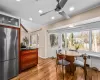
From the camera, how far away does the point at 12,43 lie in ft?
9.82

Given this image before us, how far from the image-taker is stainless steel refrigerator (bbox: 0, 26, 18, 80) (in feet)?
8.80

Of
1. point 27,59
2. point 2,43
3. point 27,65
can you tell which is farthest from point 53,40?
point 2,43

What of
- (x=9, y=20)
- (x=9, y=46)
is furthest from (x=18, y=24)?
(x=9, y=46)

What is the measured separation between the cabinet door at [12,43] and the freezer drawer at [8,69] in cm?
20

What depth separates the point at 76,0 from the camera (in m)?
2.58

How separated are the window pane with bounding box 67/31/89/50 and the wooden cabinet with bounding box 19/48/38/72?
2.31m

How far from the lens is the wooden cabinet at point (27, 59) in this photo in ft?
11.6

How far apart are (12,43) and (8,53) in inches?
15.6

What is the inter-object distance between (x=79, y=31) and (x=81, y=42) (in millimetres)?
691

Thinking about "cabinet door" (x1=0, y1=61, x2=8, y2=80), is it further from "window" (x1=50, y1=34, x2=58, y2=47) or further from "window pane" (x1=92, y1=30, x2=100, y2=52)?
"window pane" (x1=92, y1=30, x2=100, y2=52)

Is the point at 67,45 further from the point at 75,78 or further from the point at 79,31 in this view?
the point at 75,78

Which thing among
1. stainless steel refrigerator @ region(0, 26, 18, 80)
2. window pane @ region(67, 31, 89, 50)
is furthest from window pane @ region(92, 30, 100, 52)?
stainless steel refrigerator @ region(0, 26, 18, 80)

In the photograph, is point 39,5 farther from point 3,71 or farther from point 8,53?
point 3,71

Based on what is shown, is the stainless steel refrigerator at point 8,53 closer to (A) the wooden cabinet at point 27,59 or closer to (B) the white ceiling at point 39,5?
(A) the wooden cabinet at point 27,59
